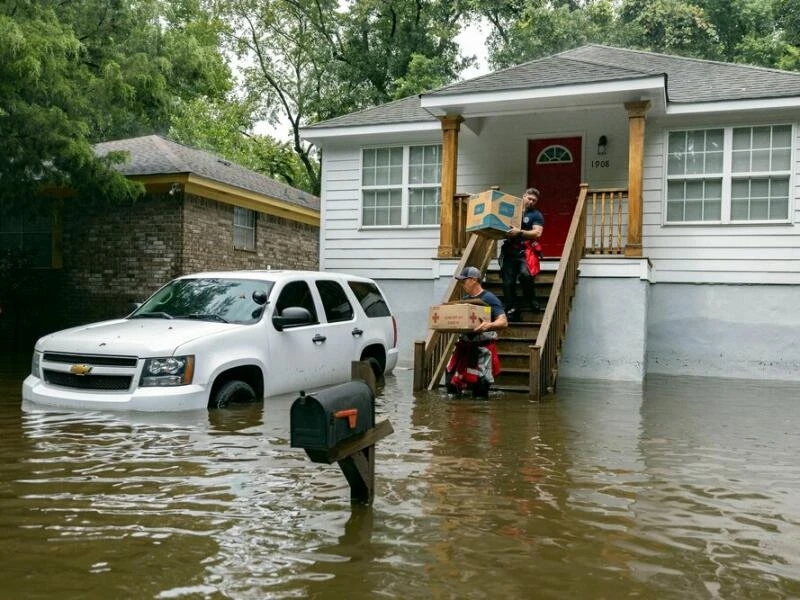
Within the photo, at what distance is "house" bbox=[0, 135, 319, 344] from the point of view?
57.4 feet

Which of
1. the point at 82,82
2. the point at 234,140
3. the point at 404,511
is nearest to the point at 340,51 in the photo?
the point at 234,140

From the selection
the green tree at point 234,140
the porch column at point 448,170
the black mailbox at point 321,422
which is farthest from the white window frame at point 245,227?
the green tree at point 234,140

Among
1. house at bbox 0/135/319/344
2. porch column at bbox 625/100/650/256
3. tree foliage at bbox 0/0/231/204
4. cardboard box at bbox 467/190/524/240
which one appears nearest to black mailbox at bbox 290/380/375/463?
cardboard box at bbox 467/190/524/240

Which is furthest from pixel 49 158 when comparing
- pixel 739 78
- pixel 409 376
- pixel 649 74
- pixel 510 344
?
pixel 739 78

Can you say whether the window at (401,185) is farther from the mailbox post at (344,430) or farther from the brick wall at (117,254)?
the mailbox post at (344,430)

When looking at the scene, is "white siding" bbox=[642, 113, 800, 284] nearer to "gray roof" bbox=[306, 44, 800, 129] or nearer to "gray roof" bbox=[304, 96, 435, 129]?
"gray roof" bbox=[306, 44, 800, 129]

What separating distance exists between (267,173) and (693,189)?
29.5 m

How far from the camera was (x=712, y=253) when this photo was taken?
1416cm

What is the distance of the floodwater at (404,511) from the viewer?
146 inches

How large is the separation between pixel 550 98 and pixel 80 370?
884 cm

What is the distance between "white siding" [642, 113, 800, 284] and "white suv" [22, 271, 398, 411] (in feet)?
20.1

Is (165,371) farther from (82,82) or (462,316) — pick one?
(82,82)

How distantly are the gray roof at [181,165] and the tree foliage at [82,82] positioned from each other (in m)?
1.38

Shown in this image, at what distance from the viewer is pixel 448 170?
14.4m
